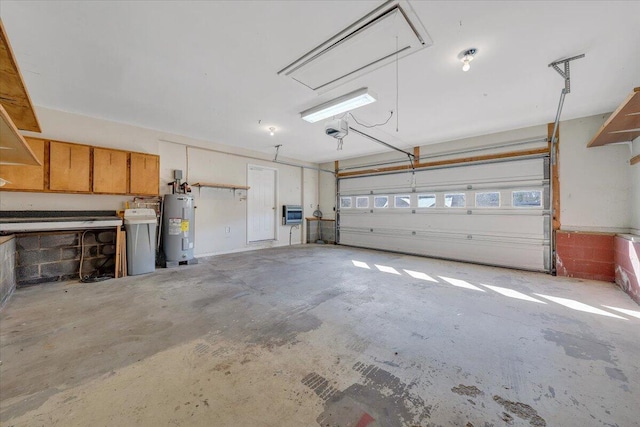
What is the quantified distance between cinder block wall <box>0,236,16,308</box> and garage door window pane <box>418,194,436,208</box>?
7.12 meters

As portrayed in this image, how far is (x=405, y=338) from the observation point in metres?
2.17

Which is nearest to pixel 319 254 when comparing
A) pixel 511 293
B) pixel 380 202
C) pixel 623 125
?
pixel 380 202

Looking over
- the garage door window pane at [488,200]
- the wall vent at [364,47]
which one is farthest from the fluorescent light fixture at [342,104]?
the garage door window pane at [488,200]

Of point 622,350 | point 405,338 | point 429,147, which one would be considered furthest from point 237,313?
point 429,147

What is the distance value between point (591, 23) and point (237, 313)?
4310mm

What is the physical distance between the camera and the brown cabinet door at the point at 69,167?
12.4 ft

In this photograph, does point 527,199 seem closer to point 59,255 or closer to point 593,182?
point 593,182

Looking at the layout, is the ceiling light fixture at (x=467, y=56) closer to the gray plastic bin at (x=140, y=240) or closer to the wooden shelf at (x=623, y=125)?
the wooden shelf at (x=623, y=125)

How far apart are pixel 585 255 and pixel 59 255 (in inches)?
339

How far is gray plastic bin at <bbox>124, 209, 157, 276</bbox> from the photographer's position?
4.11 meters

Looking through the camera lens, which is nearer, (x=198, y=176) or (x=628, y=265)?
(x=628, y=265)

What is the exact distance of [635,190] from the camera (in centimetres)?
364

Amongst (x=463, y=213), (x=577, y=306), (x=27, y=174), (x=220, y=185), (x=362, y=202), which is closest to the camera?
(x=577, y=306)

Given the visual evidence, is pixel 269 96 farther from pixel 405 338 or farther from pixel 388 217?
pixel 388 217
